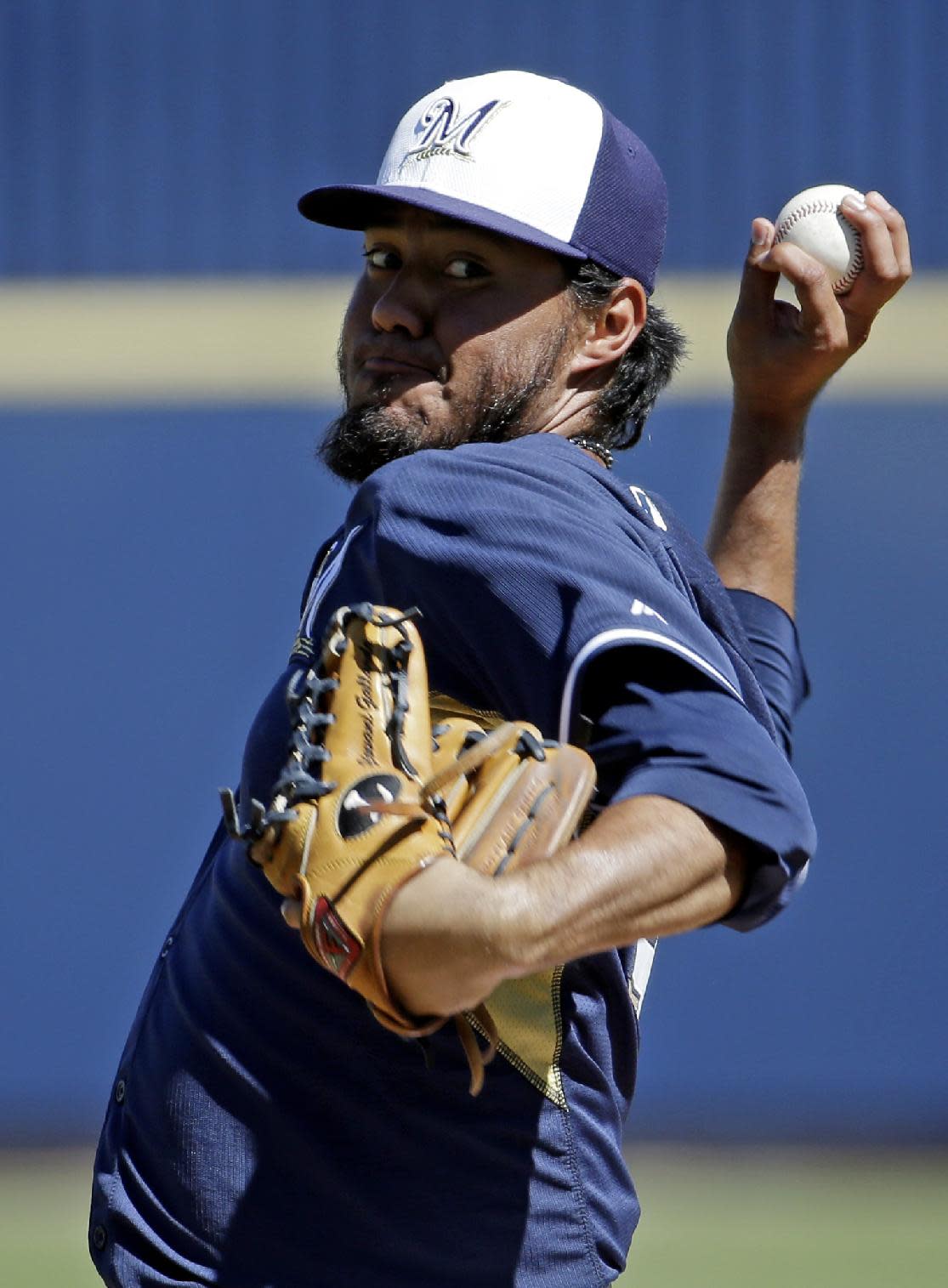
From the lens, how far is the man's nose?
176 cm

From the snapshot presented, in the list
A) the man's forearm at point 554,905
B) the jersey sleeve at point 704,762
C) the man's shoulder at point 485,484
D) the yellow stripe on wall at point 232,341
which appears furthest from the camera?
the yellow stripe on wall at point 232,341

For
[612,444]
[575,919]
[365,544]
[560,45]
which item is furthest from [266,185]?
[575,919]

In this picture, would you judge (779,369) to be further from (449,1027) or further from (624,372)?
(449,1027)

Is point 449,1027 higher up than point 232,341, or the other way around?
point 449,1027

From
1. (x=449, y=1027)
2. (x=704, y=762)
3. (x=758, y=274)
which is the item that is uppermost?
(x=758, y=274)

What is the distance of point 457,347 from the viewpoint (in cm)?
175

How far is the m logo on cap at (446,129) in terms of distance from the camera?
176 centimetres

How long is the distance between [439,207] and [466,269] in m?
0.09

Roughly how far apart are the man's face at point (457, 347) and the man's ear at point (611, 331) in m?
0.02

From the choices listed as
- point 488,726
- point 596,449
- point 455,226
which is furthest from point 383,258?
point 488,726

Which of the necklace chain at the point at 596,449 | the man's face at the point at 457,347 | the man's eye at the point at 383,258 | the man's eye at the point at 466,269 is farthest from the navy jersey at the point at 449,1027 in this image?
the man's eye at the point at 383,258

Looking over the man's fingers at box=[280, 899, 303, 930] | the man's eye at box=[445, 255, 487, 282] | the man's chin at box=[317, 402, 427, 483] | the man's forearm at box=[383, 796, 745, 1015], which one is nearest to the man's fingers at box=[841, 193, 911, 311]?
the man's eye at box=[445, 255, 487, 282]

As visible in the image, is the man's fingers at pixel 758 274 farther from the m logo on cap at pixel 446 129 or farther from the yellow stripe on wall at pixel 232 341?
the yellow stripe on wall at pixel 232 341

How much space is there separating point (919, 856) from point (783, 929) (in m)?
0.46
